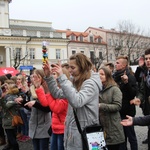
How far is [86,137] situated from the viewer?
287cm

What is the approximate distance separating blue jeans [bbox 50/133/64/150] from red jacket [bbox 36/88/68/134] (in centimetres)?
8

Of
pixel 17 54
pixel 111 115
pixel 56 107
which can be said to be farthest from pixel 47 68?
pixel 17 54

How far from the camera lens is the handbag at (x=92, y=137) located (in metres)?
2.86

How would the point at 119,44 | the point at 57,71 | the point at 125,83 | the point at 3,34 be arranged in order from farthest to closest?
1. the point at 119,44
2. the point at 3,34
3. the point at 125,83
4. the point at 57,71

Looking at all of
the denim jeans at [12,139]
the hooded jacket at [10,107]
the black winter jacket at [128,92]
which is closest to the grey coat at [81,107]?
the black winter jacket at [128,92]

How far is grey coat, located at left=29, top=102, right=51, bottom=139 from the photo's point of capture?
15.0 ft

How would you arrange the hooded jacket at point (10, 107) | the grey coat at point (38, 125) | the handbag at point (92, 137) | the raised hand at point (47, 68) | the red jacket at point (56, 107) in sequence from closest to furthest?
the handbag at point (92, 137) < the raised hand at point (47, 68) < the red jacket at point (56, 107) < the grey coat at point (38, 125) < the hooded jacket at point (10, 107)

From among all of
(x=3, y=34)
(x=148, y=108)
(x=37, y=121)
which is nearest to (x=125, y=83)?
(x=148, y=108)

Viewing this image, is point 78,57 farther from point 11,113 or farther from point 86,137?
point 11,113

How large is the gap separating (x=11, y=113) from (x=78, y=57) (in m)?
3.52

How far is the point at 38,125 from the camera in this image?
4.63m

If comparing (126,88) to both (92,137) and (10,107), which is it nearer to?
(92,137)

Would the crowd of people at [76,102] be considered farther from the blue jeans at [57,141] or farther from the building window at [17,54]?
the building window at [17,54]

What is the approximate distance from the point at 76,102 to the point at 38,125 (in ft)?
6.87
